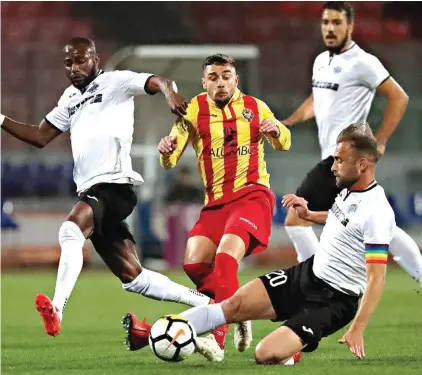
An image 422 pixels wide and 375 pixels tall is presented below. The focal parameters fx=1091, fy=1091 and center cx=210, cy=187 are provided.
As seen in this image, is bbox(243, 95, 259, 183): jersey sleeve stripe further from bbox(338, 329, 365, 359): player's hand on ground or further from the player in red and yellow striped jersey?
bbox(338, 329, 365, 359): player's hand on ground

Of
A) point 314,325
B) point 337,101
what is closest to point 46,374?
point 314,325

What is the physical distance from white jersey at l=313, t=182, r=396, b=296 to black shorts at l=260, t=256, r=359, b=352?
60 mm

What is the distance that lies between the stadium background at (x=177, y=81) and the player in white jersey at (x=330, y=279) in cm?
984

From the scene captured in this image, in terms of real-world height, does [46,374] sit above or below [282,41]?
below

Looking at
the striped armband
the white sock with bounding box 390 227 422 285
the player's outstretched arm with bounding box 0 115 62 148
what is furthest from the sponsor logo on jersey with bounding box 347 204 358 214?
the player's outstretched arm with bounding box 0 115 62 148

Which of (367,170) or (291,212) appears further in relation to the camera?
(291,212)

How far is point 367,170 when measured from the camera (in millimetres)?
6027

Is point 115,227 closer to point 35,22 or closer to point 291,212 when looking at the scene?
point 291,212

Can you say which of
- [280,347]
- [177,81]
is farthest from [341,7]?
[177,81]

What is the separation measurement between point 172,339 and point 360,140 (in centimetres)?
150

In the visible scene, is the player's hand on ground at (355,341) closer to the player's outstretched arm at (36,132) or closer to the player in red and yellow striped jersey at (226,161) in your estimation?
the player in red and yellow striped jersey at (226,161)

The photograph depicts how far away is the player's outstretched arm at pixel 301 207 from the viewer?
609 cm

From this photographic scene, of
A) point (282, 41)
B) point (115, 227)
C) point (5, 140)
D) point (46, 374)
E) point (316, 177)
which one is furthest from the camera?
point (282, 41)

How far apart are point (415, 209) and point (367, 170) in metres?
11.2
